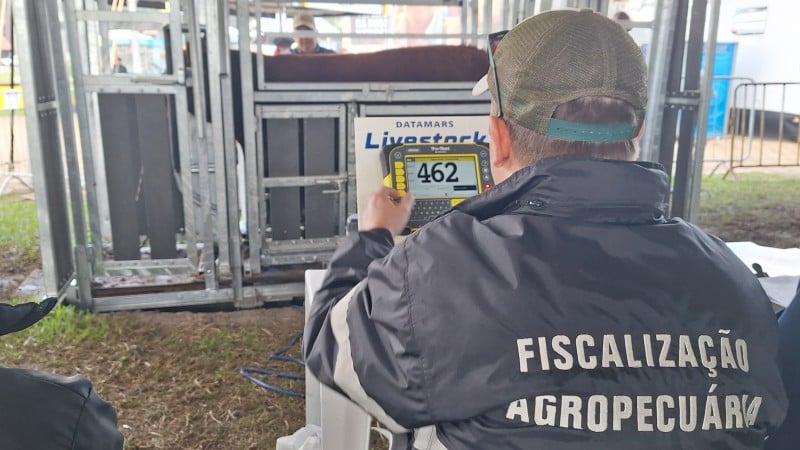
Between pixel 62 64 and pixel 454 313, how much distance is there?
10.4 ft

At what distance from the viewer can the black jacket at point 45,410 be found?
859 mm

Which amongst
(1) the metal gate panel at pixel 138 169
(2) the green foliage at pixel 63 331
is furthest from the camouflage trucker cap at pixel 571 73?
(2) the green foliage at pixel 63 331

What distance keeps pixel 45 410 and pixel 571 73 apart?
922 millimetres

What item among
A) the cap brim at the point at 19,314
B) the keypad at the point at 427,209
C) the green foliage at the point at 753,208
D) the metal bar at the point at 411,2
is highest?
the metal bar at the point at 411,2

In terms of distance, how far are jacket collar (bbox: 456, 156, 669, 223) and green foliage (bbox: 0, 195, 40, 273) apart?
180 inches

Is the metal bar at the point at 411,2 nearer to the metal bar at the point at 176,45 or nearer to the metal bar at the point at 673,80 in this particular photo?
the metal bar at the point at 176,45

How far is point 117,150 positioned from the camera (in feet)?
11.9

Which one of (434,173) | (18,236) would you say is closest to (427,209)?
(434,173)

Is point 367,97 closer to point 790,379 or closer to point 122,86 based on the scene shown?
point 122,86

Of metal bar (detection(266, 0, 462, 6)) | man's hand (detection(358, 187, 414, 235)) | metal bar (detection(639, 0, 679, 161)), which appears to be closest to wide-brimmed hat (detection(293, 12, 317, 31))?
metal bar (detection(266, 0, 462, 6))

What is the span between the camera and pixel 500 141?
3.93 feet

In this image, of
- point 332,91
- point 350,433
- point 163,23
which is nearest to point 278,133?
point 332,91

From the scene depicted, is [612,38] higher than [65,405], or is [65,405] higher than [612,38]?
[612,38]

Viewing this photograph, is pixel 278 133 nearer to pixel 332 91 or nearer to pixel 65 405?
pixel 332 91
